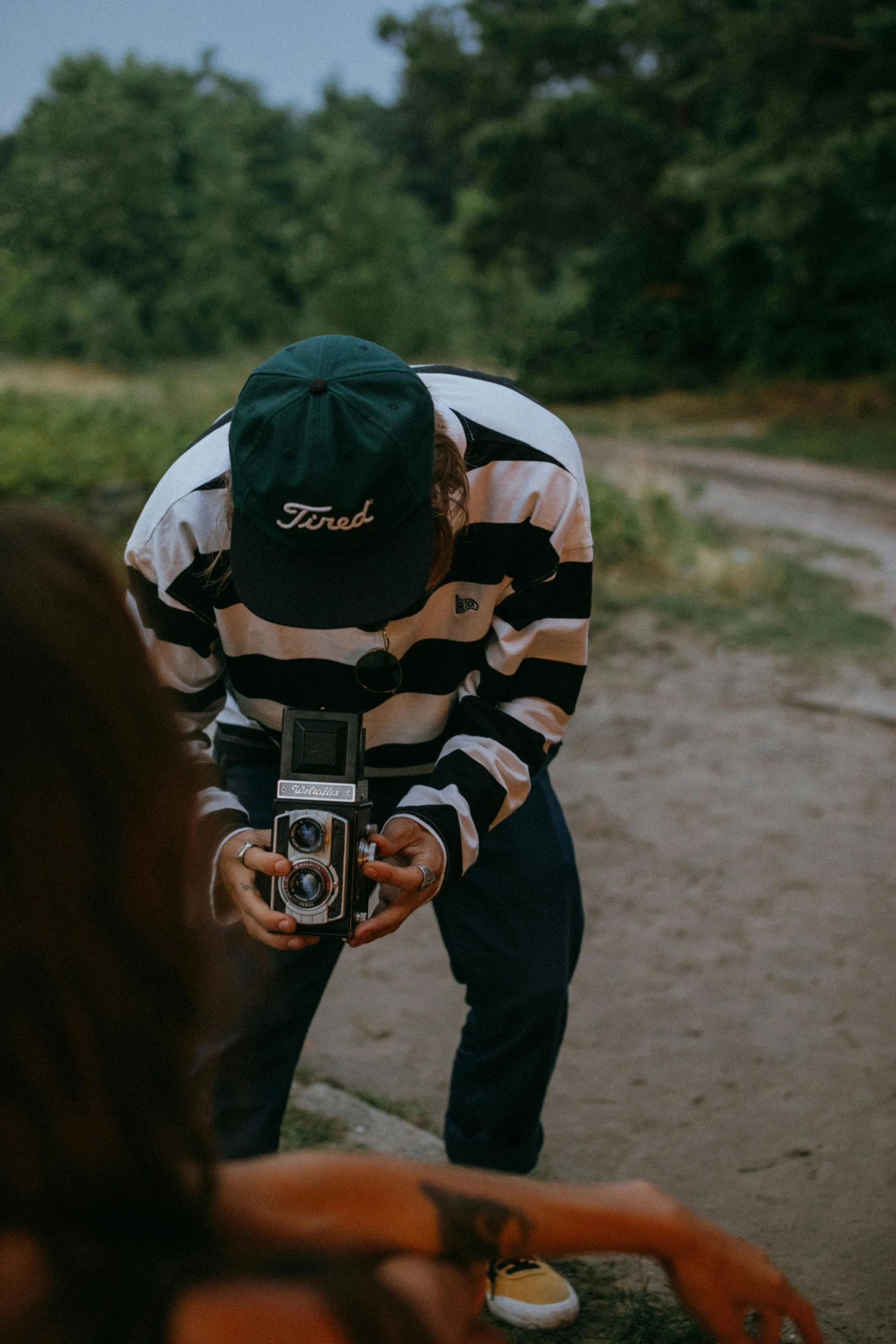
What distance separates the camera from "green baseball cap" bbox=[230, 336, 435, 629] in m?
A: 1.86

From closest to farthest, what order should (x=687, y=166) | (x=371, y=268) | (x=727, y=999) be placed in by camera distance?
(x=727, y=999) < (x=687, y=166) < (x=371, y=268)

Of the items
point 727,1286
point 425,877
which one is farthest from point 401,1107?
point 727,1286

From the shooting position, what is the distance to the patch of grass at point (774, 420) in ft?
54.9

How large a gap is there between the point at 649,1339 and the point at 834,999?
4.94 feet

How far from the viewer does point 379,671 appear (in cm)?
221

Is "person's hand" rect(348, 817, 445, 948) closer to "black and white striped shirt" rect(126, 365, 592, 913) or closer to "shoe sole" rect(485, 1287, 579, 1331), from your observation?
"black and white striped shirt" rect(126, 365, 592, 913)

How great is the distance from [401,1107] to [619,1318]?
867 millimetres

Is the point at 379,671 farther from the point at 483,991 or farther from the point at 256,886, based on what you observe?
the point at 483,991

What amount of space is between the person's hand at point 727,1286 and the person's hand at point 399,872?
91cm

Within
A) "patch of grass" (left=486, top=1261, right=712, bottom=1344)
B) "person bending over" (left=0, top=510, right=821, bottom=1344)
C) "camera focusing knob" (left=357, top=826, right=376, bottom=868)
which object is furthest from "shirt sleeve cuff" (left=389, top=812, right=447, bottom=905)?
"person bending over" (left=0, top=510, right=821, bottom=1344)

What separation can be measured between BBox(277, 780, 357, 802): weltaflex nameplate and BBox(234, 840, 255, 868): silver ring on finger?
0.15m

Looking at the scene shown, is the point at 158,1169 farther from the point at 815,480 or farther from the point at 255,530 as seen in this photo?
the point at 815,480

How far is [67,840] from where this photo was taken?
0.94 meters

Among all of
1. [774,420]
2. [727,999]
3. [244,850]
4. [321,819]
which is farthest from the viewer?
[774,420]
